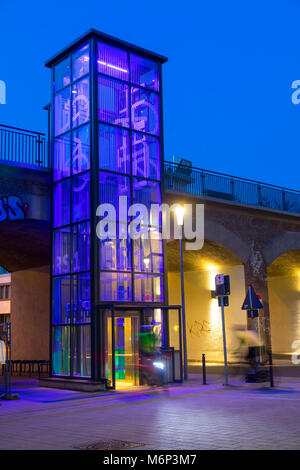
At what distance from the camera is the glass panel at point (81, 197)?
18.1 meters

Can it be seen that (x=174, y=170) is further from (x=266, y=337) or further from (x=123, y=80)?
(x=266, y=337)

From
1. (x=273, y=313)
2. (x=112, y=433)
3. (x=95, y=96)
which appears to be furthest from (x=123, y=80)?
(x=273, y=313)

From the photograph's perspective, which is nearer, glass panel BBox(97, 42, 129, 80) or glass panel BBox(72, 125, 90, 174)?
glass panel BBox(72, 125, 90, 174)

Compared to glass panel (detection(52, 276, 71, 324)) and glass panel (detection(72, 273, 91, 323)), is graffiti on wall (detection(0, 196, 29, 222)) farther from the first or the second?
glass panel (detection(72, 273, 91, 323))

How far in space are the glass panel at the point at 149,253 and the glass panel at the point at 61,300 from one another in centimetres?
243

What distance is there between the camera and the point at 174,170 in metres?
23.4

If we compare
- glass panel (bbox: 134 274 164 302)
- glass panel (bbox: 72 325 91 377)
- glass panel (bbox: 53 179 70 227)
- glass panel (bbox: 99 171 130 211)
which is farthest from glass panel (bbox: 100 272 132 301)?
glass panel (bbox: 53 179 70 227)

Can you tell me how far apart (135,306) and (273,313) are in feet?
58.5

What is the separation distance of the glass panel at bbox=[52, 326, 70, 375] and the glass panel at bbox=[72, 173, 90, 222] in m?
3.79

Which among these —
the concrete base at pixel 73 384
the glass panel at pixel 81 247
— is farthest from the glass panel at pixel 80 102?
the concrete base at pixel 73 384

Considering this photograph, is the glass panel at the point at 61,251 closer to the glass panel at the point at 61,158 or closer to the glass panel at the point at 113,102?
the glass panel at the point at 61,158

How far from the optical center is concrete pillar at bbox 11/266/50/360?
2697cm

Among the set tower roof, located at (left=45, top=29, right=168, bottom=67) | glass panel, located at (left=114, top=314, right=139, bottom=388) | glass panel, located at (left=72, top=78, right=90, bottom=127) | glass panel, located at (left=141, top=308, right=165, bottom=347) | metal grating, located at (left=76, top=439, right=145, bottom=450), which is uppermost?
tower roof, located at (left=45, top=29, right=168, bottom=67)

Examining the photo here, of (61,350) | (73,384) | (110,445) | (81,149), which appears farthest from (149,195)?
(110,445)
